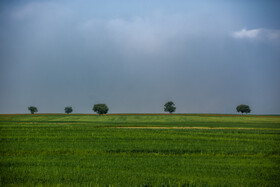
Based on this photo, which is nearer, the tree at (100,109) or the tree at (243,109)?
the tree at (100,109)

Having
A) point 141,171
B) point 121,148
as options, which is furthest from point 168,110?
point 141,171

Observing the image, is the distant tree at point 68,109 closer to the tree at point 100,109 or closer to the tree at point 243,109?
the tree at point 100,109

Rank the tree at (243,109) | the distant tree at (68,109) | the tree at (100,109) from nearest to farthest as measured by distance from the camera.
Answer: the tree at (100,109), the tree at (243,109), the distant tree at (68,109)

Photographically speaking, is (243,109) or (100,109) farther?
(243,109)

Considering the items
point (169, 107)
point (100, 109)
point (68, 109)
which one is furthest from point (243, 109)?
point (68, 109)

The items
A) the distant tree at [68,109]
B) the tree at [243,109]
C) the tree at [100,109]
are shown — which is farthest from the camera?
the distant tree at [68,109]

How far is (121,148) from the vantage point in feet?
76.7

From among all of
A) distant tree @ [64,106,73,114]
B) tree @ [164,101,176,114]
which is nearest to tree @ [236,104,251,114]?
tree @ [164,101,176,114]

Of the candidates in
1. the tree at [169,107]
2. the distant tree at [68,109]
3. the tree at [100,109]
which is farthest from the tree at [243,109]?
the distant tree at [68,109]

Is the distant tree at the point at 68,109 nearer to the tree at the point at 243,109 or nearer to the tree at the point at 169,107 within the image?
the tree at the point at 169,107

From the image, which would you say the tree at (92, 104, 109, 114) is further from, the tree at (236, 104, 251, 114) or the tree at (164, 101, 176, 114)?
the tree at (236, 104, 251, 114)

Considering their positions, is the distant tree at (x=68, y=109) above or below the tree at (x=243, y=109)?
below

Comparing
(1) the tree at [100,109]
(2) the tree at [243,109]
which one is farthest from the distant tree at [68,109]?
(2) the tree at [243,109]

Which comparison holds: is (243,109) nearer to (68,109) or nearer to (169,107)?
(169,107)
